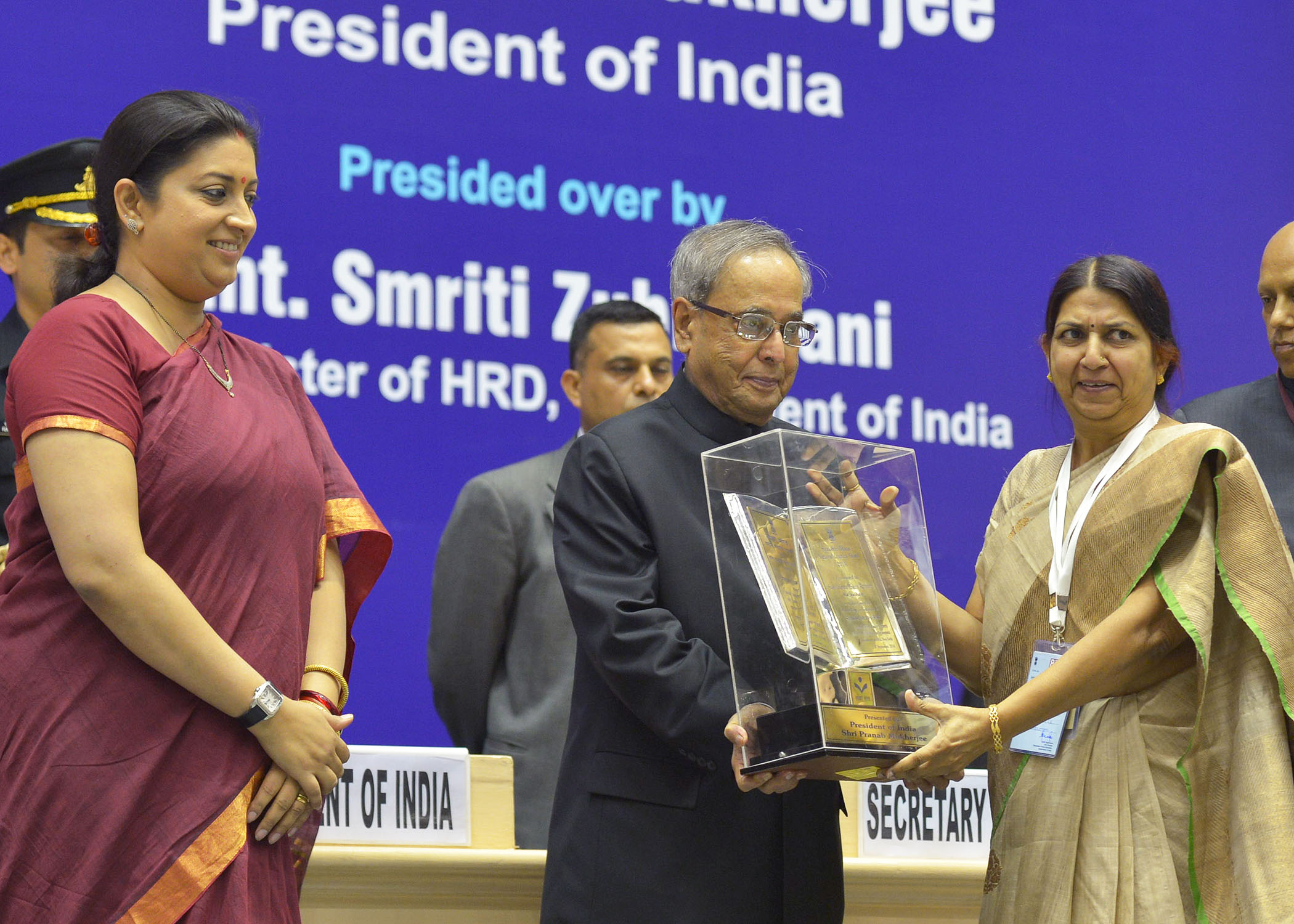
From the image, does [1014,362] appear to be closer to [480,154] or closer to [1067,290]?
[480,154]

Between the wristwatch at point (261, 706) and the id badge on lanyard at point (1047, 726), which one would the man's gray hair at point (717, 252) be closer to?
the id badge on lanyard at point (1047, 726)

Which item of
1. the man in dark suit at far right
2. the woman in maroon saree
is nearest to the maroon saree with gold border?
the woman in maroon saree

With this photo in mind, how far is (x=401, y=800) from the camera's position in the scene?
2.69m

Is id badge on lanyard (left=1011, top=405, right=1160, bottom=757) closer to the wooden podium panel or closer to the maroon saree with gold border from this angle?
the wooden podium panel

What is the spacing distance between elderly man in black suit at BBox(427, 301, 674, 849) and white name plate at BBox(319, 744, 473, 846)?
32.0 inches

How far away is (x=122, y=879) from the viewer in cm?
195

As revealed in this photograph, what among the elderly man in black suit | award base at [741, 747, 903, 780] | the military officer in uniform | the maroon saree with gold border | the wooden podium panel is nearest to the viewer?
the maroon saree with gold border

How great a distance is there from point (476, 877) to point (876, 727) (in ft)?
2.96

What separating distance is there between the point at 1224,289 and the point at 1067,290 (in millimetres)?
2538

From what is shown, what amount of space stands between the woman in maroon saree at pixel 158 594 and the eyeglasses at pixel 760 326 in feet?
2.40

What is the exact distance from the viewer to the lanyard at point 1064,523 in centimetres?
253

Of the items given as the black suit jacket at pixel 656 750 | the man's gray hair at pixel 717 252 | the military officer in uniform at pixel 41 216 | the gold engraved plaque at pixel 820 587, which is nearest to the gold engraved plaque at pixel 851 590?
the gold engraved plaque at pixel 820 587

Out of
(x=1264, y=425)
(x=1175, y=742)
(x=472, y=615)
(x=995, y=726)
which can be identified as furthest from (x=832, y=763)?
(x=472, y=615)

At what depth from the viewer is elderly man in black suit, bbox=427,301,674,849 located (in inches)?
140
